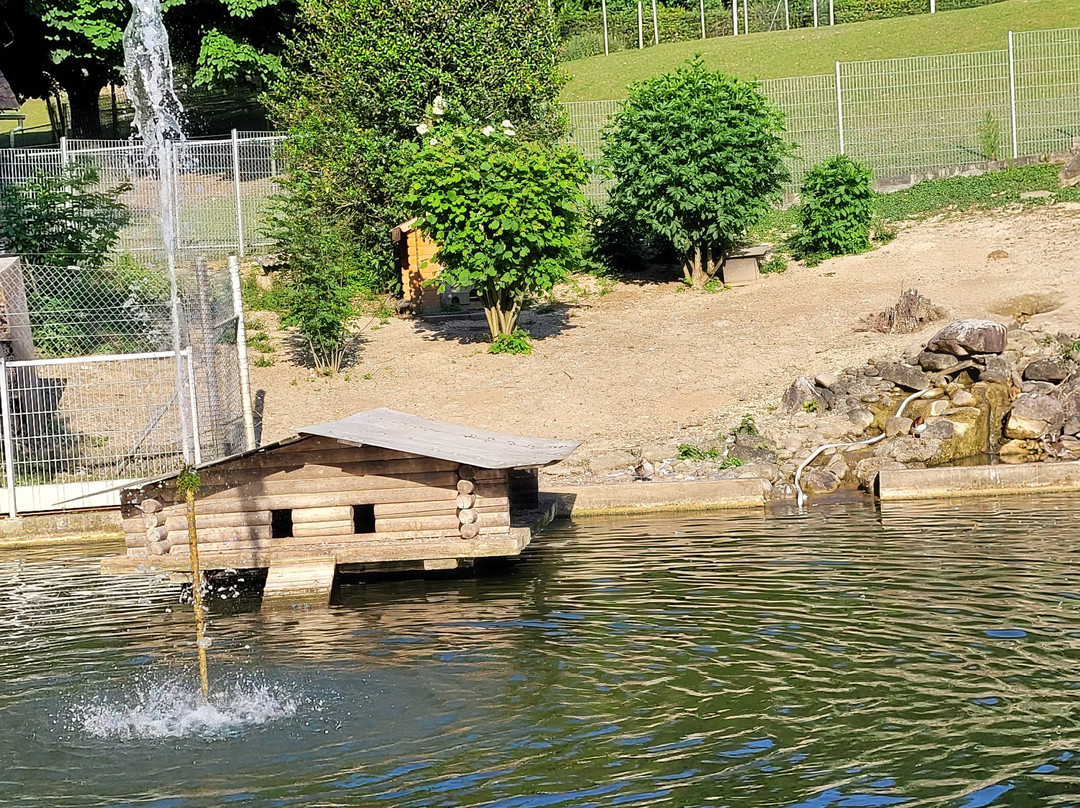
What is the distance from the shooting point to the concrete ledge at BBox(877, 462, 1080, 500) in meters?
14.6

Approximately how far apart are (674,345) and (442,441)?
876cm

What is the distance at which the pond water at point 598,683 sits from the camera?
6789 millimetres

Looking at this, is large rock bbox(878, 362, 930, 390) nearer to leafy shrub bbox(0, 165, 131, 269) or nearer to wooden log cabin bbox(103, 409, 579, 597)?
wooden log cabin bbox(103, 409, 579, 597)

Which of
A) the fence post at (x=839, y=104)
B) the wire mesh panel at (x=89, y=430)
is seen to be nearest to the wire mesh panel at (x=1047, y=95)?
the fence post at (x=839, y=104)

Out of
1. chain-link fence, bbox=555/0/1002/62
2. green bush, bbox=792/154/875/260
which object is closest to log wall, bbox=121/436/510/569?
green bush, bbox=792/154/875/260

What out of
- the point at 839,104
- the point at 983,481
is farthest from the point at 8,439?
the point at 839,104

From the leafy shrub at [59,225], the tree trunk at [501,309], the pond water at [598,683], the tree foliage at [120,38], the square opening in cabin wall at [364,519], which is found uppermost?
the tree foliage at [120,38]

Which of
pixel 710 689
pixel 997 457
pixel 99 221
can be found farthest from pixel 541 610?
pixel 99 221

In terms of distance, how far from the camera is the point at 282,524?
494 inches

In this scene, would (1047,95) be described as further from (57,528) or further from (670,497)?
(57,528)

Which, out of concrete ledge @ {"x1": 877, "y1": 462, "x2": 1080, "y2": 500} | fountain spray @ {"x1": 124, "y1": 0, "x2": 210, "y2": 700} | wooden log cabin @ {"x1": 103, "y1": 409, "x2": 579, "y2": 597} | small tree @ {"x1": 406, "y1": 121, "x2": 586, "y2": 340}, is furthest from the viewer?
small tree @ {"x1": 406, "y1": 121, "x2": 586, "y2": 340}

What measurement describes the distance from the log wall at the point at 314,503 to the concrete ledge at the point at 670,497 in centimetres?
343

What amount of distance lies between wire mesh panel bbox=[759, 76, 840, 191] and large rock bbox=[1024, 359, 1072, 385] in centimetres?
1289

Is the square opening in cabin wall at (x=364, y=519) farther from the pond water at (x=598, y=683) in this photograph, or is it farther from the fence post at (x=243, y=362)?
the fence post at (x=243, y=362)
